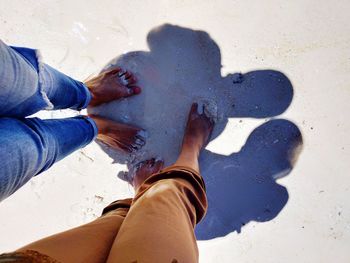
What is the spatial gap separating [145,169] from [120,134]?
0.72ft

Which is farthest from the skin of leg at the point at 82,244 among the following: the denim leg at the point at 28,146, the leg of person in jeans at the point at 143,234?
the denim leg at the point at 28,146

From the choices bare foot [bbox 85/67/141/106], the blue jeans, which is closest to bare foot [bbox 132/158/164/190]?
bare foot [bbox 85/67/141/106]

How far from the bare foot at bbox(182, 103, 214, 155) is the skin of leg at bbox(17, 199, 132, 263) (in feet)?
2.16

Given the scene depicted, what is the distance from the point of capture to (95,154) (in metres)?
1.70

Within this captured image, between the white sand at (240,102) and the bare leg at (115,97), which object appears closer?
the white sand at (240,102)

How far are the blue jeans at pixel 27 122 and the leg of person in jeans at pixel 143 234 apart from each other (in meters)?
0.21

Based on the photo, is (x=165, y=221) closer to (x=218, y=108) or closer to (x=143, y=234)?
(x=143, y=234)

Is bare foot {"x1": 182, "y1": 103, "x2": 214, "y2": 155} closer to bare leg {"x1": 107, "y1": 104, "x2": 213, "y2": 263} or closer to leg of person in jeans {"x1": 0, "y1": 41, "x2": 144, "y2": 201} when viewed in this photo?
bare leg {"x1": 107, "y1": 104, "x2": 213, "y2": 263}

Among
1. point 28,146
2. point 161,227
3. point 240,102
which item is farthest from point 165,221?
point 240,102

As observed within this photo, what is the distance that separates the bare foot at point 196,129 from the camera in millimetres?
1540

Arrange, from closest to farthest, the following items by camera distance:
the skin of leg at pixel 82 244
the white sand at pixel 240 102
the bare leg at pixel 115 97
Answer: the skin of leg at pixel 82 244 → the white sand at pixel 240 102 → the bare leg at pixel 115 97

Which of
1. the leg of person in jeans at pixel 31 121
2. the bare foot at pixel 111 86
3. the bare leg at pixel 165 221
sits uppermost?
the leg of person in jeans at pixel 31 121

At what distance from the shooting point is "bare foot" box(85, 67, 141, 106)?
5.17 ft

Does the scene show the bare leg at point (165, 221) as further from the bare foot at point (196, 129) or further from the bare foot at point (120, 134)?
the bare foot at point (120, 134)
